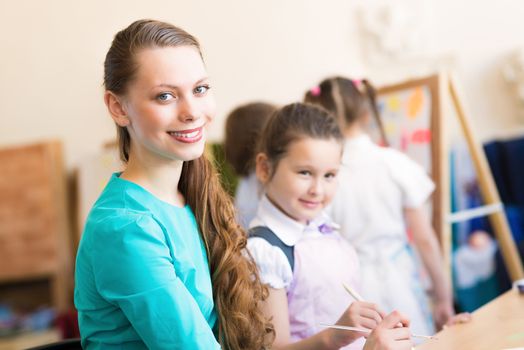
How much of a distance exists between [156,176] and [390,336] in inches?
18.3

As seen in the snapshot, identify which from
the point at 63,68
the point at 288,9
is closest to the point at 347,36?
the point at 288,9

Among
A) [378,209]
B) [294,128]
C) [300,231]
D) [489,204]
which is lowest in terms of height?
[489,204]

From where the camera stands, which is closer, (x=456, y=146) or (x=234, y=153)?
(x=234, y=153)

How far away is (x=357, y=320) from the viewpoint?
1139 mm

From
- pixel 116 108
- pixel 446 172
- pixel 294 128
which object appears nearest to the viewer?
pixel 116 108

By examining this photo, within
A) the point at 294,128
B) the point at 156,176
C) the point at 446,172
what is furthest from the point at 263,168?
the point at 446,172

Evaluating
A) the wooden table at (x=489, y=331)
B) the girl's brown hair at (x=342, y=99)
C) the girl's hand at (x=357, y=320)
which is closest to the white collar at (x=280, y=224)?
the girl's hand at (x=357, y=320)

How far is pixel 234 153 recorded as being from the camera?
2.08 meters

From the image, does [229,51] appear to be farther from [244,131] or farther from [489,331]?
[489,331]

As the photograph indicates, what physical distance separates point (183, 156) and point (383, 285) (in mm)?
1009

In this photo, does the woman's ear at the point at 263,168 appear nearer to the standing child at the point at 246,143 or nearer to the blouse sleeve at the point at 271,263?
the blouse sleeve at the point at 271,263

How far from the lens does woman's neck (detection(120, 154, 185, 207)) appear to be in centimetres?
111

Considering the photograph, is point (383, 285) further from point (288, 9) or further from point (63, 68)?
point (63, 68)

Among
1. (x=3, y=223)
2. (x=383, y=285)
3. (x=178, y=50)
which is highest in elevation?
(x=178, y=50)
